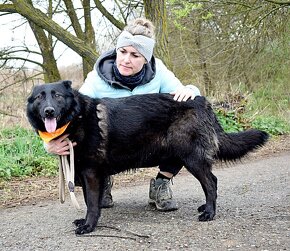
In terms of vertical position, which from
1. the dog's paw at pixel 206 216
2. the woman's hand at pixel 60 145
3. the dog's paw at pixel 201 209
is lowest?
the dog's paw at pixel 201 209

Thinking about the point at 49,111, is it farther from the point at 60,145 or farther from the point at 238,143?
the point at 238,143

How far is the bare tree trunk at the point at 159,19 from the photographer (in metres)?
7.93

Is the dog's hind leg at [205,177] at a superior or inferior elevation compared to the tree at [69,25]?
inferior

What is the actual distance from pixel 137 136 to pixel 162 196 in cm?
70

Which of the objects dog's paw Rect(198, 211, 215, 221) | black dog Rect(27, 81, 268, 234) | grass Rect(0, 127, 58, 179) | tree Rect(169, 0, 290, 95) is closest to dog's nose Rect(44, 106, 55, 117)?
black dog Rect(27, 81, 268, 234)

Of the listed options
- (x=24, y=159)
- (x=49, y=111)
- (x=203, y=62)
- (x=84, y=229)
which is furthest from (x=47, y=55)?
(x=84, y=229)

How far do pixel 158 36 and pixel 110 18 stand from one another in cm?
277

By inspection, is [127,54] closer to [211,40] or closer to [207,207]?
[207,207]

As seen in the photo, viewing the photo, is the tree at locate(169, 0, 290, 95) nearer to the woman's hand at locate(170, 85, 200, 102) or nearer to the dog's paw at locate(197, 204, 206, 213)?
the woman's hand at locate(170, 85, 200, 102)

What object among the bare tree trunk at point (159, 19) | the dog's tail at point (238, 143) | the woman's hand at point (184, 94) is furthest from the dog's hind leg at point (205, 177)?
the bare tree trunk at point (159, 19)

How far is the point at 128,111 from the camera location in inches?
157

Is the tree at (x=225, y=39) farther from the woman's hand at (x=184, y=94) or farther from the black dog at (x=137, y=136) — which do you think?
the black dog at (x=137, y=136)

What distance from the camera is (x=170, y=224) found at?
3.75m

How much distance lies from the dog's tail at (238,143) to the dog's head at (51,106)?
142cm
